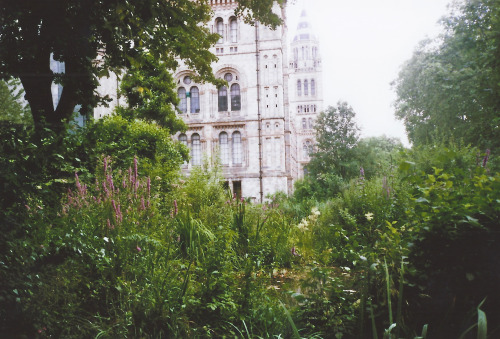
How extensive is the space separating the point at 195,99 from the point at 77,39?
62.5 ft

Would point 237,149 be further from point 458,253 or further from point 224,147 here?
point 458,253

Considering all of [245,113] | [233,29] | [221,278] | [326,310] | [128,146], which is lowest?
[326,310]

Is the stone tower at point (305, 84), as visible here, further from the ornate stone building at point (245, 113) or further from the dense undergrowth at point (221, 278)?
the dense undergrowth at point (221, 278)

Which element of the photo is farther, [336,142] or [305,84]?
[305,84]

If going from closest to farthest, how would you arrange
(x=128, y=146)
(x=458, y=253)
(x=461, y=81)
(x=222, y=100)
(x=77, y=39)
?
(x=458, y=253) → (x=77, y=39) → (x=128, y=146) → (x=461, y=81) → (x=222, y=100)

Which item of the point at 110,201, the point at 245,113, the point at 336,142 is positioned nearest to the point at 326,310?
the point at 110,201

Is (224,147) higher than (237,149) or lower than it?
higher

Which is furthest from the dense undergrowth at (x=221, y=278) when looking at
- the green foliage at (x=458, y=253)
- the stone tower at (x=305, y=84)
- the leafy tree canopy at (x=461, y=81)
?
the stone tower at (x=305, y=84)

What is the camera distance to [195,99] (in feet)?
72.8

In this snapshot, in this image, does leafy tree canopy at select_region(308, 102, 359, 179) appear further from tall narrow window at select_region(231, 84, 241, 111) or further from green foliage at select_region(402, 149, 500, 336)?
green foliage at select_region(402, 149, 500, 336)

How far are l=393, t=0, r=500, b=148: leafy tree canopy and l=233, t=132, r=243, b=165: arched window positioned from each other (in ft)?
32.2

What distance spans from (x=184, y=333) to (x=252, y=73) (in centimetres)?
2112

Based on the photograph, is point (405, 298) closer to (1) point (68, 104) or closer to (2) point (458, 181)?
(2) point (458, 181)

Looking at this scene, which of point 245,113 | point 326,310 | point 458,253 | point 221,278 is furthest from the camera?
point 245,113
